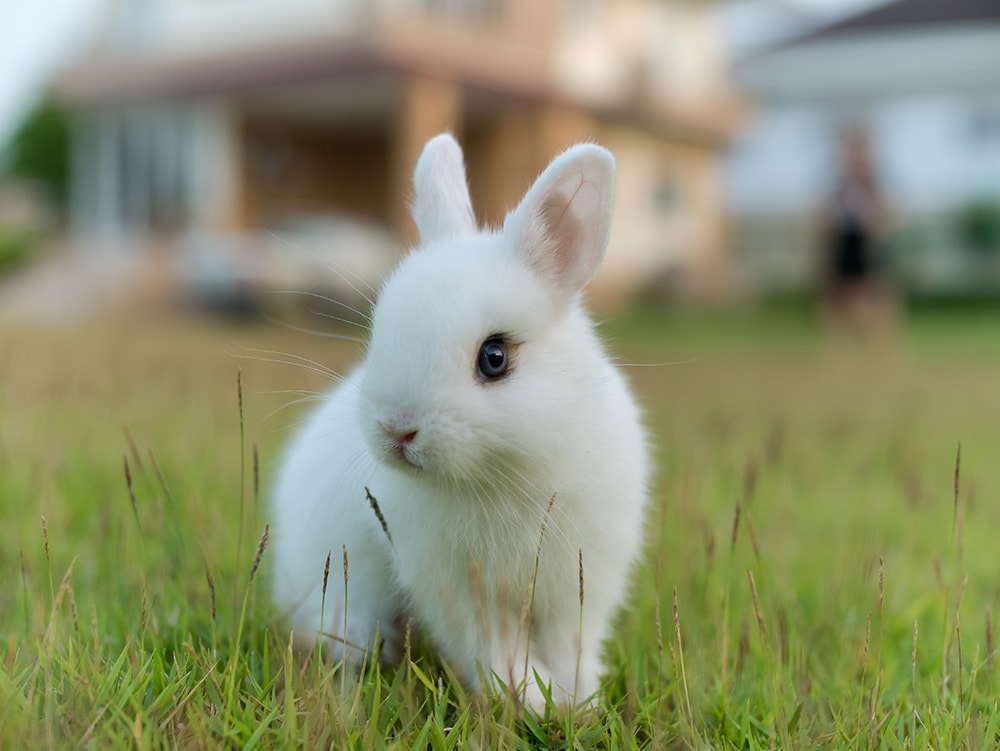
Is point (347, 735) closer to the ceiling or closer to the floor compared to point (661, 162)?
closer to the floor

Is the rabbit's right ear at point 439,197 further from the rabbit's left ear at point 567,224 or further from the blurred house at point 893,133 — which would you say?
the blurred house at point 893,133

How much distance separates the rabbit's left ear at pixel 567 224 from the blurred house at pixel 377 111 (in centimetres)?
1504

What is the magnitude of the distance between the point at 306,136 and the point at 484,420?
22058mm

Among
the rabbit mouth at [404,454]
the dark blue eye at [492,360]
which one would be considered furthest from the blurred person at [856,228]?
the rabbit mouth at [404,454]

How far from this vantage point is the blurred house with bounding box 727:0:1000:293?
84.4 feet

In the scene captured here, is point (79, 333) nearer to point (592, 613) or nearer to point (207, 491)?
point (207, 491)

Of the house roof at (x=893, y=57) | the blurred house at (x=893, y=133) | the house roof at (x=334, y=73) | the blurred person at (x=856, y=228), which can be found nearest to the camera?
the blurred person at (x=856, y=228)

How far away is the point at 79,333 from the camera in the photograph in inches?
395

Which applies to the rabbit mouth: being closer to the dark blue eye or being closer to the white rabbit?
the white rabbit

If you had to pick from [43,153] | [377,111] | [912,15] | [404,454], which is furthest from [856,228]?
[43,153]

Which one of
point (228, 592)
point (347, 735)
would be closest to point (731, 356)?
point (228, 592)

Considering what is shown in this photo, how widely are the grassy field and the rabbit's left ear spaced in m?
0.32

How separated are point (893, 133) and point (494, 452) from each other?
28.2 metres

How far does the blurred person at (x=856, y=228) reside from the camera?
1041 cm
